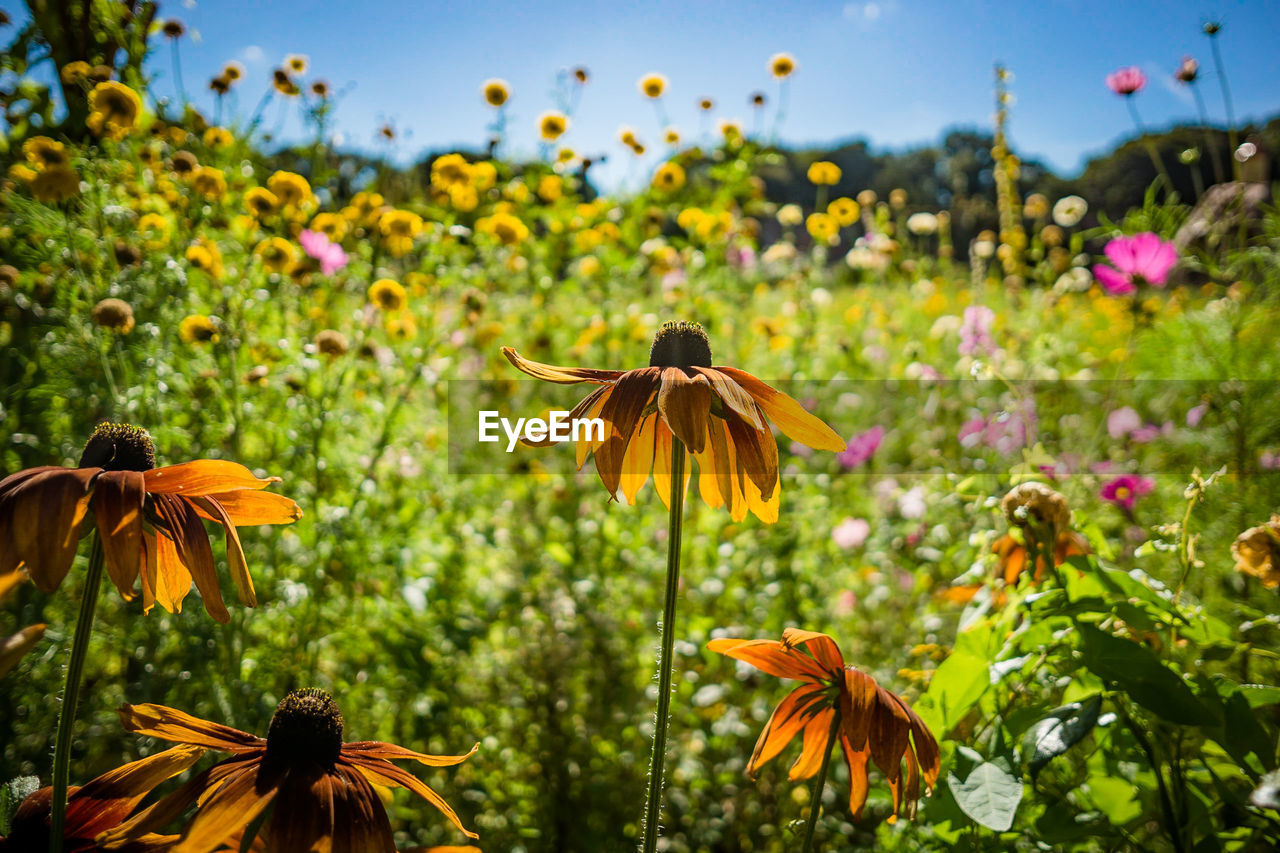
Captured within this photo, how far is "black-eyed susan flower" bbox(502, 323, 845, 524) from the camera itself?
0.56m

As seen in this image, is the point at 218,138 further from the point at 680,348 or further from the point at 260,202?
the point at 680,348

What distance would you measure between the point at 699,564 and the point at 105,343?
4.64 ft

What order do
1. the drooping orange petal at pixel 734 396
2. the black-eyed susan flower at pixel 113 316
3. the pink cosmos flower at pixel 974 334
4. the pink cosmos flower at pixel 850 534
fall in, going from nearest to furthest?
the drooping orange petal at pixel 734 396 → the black-eyed susan flower at pixel 113 316 → the pink cosmos flower at pixel 850 534 → the pink cosmos flower at pixel 974 334

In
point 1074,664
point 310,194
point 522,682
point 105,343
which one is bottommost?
point 522,682

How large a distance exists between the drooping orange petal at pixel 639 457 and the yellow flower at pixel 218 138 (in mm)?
1634

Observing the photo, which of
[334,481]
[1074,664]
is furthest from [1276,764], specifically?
[334,481]

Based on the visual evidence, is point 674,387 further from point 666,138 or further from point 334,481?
point 666,138

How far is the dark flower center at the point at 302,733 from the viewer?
538mm

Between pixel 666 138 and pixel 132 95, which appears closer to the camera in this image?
pixel 132 95

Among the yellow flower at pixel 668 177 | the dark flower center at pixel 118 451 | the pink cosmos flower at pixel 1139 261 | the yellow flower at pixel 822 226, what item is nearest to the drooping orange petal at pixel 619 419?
the dark flower center at pixel 118 451

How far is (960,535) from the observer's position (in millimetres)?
1808

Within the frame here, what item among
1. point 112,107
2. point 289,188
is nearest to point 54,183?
point 112,107

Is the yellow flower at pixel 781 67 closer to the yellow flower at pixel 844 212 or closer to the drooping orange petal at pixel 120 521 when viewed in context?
the yellow flower at pixel 844 212

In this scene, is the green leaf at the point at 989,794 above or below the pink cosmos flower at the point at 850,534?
below
